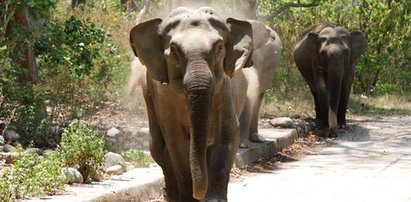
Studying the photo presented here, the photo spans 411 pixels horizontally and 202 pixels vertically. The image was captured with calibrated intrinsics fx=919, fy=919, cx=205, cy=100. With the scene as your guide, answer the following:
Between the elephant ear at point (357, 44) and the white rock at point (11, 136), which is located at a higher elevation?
the elephant ear at point (357, 44)

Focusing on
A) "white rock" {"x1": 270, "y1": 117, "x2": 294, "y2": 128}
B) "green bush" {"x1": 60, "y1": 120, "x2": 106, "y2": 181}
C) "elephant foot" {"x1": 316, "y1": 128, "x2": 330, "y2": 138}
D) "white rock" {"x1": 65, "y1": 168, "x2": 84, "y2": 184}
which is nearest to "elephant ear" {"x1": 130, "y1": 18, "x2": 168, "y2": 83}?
"white rock" {"x1": 65, "y1": 168, "x2": 84, "y2": 184}

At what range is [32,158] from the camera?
8.11 meters

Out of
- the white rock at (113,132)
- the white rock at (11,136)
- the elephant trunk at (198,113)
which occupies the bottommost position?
the white rock at (113,132)

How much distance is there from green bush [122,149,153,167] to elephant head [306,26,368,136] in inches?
248

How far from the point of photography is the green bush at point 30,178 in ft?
24.6

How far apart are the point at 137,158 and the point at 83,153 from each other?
1739 millimetres

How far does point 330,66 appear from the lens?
56.1ft

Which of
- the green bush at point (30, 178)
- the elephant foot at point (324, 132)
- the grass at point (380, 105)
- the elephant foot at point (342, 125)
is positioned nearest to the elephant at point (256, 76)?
the green bush at point (30, 178)

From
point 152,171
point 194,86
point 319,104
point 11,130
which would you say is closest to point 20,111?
point 11,130

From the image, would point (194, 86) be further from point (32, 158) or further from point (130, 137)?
point (130, 137)

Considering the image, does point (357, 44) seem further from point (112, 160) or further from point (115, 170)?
point (115, 170)

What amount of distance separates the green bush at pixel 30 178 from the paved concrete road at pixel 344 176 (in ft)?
7.15

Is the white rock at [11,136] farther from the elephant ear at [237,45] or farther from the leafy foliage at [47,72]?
the elephant ear at [237,45]

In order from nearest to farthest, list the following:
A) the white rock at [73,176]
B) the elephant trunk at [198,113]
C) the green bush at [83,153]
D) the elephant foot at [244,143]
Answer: the elephant trunk at [198,113] → the white rock at [73,176] → the green bush at [83,153] → the elephant foot at [244,143]
